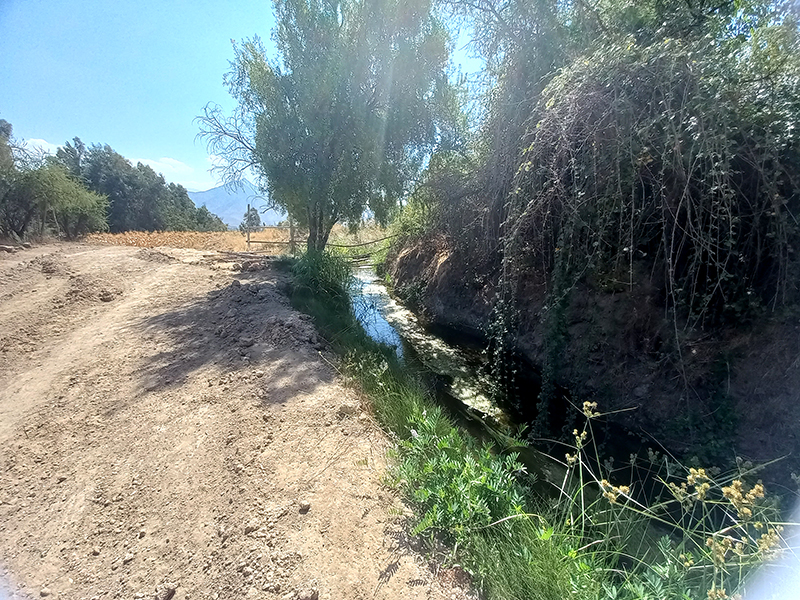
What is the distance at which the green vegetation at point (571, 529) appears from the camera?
142 centimetres

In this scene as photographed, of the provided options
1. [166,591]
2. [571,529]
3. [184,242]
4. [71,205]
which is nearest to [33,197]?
[71,205]

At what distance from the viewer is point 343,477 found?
2482 mm

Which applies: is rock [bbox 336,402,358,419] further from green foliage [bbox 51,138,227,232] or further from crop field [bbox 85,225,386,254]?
green foliage [bbox 51,138,227,232]

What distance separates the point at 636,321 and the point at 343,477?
406 cm

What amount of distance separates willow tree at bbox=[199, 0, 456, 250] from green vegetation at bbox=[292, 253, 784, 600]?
6085 millimetres

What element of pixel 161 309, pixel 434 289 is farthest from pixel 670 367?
pixel 161 309

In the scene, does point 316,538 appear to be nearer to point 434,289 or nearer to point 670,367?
point 670,367

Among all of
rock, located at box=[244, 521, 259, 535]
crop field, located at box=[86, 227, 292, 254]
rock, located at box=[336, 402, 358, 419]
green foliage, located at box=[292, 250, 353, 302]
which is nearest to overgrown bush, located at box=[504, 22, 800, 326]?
rock, located at box=[336, 402, 358, 419]

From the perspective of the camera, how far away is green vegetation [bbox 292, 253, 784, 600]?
56.0 inches

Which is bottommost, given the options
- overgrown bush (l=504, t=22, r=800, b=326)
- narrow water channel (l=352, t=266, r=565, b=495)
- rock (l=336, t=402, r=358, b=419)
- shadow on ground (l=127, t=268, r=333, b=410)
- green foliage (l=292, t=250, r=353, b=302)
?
narrow water channel (l=352, t=266, r=565, b=495)

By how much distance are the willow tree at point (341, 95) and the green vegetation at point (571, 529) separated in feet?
20.0

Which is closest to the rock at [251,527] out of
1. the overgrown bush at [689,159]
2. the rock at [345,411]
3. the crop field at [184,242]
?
the rock at [345,411]

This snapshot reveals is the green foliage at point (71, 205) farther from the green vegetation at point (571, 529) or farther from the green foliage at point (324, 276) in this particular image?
the green vegetation at point (571, 529)

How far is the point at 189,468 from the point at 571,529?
280 cm
